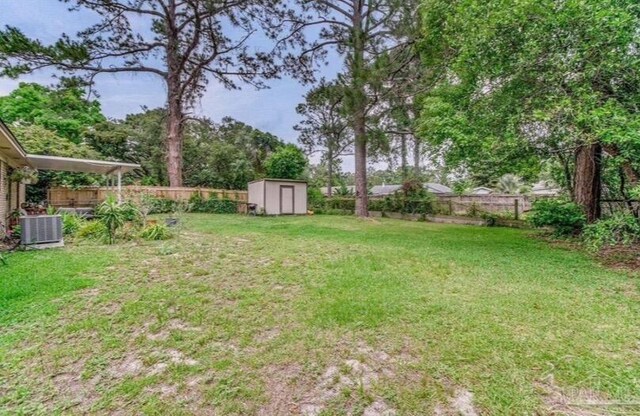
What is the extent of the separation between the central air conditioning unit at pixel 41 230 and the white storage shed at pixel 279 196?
9.35m

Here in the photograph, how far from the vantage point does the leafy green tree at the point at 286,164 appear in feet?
55.2

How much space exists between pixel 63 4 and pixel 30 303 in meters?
14.6

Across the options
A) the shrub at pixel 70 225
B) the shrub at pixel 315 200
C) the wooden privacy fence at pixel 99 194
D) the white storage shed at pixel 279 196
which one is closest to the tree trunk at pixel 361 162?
the white storage shed at pixel 279 196

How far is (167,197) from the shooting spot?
47.8 feet

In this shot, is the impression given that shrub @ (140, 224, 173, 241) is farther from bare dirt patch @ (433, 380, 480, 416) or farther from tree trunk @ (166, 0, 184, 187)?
tree trunk @ (166, 0, 184, 187)

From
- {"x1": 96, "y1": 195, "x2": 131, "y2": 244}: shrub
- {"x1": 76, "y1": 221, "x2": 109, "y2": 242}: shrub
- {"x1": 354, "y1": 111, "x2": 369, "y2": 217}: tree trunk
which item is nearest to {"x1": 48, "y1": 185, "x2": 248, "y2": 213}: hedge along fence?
{"x1": 76, "y1": 221, "x2": 109, "y2": 242}: shrub

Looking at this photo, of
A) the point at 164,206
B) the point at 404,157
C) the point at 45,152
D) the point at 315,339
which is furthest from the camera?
the point at 404,157

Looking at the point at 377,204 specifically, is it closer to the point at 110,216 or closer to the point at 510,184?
the point at 510,184

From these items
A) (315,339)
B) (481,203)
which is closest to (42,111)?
(315,339)

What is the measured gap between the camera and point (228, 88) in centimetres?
1636

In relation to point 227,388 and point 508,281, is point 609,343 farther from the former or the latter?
point 227,388

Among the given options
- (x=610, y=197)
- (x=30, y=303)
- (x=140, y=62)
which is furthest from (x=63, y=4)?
(x=610, y=197)

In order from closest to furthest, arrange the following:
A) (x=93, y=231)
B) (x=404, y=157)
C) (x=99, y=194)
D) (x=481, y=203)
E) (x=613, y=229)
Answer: (x=613, y=229) → (x=93, y=231) → (x=481, y=203) → (x=99, y=194) → (x=404, y=157)

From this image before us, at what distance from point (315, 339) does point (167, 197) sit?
14.2 m
